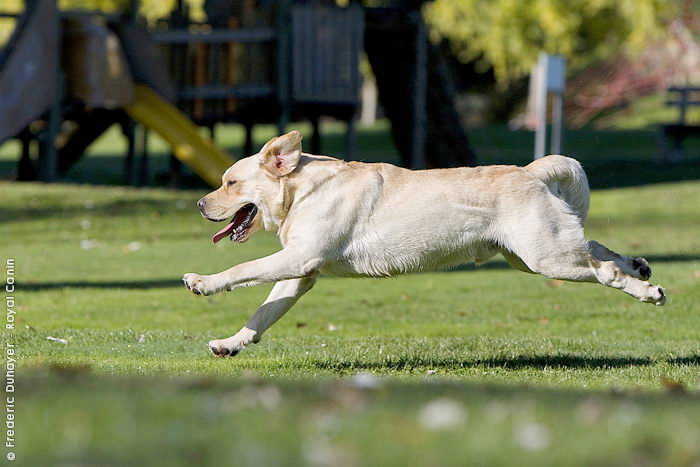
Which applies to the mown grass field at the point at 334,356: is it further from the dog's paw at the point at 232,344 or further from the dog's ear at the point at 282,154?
the dog's ear at the point at 282,154

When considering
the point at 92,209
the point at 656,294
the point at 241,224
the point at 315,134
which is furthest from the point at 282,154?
the point at 315,134

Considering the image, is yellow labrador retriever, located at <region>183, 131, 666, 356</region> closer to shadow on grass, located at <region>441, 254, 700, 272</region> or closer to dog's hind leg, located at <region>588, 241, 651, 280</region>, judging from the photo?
dog's hind leg, located at <region>588, 241, 651, 280</region>

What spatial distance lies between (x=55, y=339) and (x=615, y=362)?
4.12 m

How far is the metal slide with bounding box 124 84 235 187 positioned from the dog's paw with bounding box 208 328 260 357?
11.8m

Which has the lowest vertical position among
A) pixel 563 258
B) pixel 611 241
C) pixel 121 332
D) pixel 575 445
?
pixel 611 241

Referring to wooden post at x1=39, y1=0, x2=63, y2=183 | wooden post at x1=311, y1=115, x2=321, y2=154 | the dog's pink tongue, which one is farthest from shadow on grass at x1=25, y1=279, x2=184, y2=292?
wooden post at x1=311, y1=115, x2=321, y2=154

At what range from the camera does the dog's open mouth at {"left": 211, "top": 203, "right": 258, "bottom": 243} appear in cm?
762

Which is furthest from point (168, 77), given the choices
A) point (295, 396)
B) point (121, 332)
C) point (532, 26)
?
point (532, 26)

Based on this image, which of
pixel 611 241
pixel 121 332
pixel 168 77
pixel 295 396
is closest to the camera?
pixel 295 396

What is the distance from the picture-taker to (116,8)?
43.7 meters

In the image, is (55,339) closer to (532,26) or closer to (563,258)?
(563,258)

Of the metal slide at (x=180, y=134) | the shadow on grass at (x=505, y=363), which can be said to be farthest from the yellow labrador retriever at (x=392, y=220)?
the metal slide at (x=180, y=134)

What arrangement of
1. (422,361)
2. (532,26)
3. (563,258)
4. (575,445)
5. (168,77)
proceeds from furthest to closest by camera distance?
1. (532,26)
2. (168,77)
3. (422,361)
4. (563,258)
5. (575,445)

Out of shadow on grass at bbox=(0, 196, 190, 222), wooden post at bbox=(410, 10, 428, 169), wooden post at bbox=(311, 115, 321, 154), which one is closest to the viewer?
shadow on grass at bbox=(0, 196, 190, 222)
